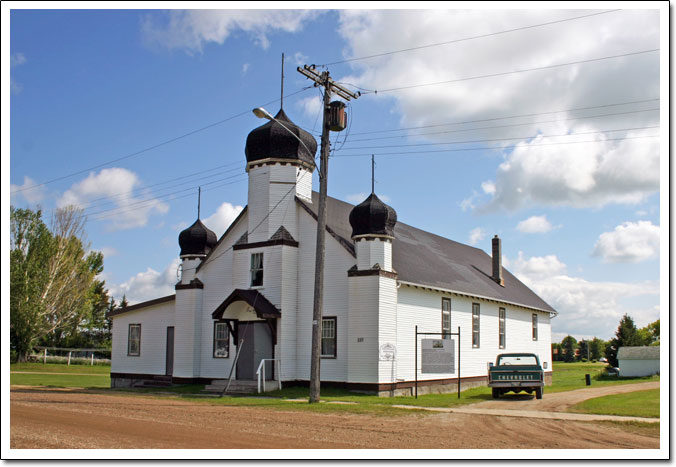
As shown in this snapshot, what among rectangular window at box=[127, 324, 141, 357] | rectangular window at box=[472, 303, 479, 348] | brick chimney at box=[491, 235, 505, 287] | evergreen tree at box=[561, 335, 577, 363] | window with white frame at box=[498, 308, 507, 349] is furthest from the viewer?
evergreen tree at box=[561, 335, 577, 363]

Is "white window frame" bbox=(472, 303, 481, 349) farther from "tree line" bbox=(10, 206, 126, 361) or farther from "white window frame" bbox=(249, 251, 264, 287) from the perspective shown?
"tree line" bbox=(10, 206, 126, 361)

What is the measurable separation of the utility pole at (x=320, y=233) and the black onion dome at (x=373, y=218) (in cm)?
362

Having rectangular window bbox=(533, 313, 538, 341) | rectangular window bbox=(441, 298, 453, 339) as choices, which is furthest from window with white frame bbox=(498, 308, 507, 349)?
rectangular window bbox=(441, 298, 453, 339)

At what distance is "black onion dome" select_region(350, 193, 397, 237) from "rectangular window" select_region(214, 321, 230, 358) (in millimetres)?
7579

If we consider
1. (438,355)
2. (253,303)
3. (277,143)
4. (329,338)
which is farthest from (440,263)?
(253,303)

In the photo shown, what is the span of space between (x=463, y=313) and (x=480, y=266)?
9372 millimetres

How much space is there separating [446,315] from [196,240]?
11.9 m

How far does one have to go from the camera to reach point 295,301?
86.4 ft

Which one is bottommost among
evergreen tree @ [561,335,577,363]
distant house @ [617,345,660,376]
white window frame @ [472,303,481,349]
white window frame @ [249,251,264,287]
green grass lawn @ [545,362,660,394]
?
evergreen tree @ [561,335,577,363]

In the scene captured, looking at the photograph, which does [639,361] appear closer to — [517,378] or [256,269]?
[517,378]

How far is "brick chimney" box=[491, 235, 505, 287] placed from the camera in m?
38.2

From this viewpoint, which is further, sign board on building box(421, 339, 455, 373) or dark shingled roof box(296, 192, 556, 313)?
dark shingled roof box(296, 192, 556, 313)
